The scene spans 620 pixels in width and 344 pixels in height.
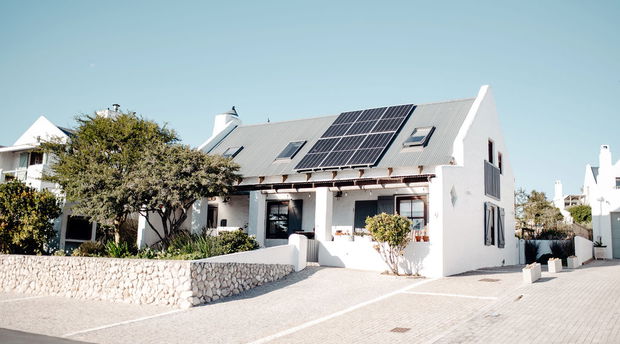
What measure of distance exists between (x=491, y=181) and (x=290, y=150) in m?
9.39

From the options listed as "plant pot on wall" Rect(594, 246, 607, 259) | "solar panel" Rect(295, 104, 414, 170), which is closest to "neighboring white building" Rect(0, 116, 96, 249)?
"solar panel" Rect(295, 104, 414, 170)

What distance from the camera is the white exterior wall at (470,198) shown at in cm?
1800

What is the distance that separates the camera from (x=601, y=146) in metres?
29.2

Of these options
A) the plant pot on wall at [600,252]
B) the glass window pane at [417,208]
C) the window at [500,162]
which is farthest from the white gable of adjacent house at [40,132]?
the plant pot on wall at [600,252]

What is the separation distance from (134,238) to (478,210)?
53.0 feet

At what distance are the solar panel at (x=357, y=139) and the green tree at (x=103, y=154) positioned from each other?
695 centimetres

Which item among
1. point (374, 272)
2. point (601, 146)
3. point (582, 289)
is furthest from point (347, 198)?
point (601, 146)

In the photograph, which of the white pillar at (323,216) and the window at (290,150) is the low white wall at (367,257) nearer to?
the white pillar at (323,216)

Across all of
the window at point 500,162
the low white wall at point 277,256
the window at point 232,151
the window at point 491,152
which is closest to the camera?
the low white wall at point 277,256

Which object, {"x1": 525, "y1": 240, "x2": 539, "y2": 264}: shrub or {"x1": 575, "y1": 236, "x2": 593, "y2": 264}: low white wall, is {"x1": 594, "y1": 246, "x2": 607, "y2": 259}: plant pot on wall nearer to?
{"x1": 575, "y1": 236, "x2": 593, "y2": 264}: low white wall

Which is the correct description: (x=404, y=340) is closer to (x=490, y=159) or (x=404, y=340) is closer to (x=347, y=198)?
(x=347, y=198)

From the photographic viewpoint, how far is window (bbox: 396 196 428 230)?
20.4 m

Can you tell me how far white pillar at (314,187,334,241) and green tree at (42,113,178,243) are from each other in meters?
7.13

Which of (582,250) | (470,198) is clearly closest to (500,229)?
(582,250)
